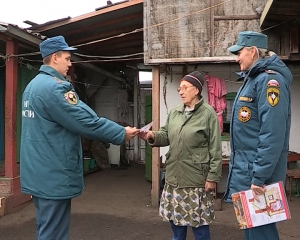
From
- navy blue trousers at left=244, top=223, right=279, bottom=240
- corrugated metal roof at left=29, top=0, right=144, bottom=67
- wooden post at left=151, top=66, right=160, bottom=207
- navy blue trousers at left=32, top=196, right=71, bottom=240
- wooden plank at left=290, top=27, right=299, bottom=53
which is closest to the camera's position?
navy blue trousers at left=244, top=223, right=279, bottom=240

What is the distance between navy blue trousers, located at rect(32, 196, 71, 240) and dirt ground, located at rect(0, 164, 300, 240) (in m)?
2.12

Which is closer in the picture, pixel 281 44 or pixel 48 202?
pixel 48 202

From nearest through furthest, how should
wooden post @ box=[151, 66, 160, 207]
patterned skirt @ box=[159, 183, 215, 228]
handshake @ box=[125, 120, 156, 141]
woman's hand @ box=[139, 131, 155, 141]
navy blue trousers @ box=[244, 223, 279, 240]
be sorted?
navy blue trousers @ box=[244, 223, 279, 240], handshake @ box=[125, 120, 156, 141], patterned skirt @ box=[159, 183, 215, 228], woman's hand @ box=[139, 131, 155, 141], wooden post @ box=[151, 66, 160, 207]

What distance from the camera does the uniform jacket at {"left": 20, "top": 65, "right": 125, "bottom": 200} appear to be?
9.00 ft

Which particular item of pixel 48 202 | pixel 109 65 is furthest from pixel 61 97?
pixel 109 65

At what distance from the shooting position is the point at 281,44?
6285mm

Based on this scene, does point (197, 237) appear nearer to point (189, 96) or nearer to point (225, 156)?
point (189, 96)

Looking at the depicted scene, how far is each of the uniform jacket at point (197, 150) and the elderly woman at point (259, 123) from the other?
513mm

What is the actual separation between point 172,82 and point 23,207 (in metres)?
3.62

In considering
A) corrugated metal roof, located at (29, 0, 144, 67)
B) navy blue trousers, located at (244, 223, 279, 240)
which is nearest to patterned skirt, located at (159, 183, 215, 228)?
navy blue trousers, located at (244, 223, 279, 240)

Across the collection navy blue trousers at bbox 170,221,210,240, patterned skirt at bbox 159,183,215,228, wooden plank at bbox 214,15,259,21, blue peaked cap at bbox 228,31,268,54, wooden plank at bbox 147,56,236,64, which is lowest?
navy blue trousers at bbox 170,221,210,240

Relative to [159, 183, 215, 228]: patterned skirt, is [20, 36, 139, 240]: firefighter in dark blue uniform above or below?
above

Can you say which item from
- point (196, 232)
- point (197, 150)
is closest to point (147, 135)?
point (197, 150)

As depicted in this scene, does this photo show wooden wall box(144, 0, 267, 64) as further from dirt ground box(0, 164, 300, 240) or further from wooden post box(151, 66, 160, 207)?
dirt ground box(0, 164, 300, 240)
